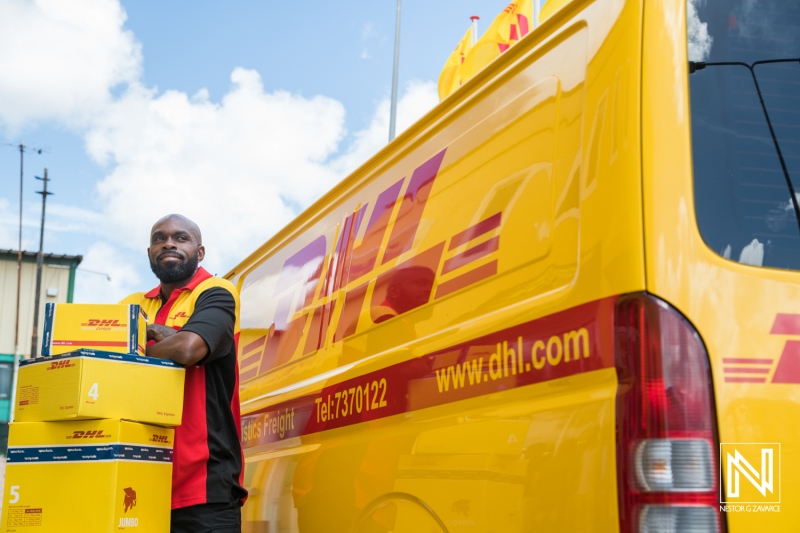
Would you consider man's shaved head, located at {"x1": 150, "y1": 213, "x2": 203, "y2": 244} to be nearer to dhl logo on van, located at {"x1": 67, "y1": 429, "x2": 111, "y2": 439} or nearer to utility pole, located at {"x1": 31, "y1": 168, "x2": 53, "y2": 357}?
dhl logo on van, located at {"x1": 67, "y1": 429, "x2": 111, "y2": 439}

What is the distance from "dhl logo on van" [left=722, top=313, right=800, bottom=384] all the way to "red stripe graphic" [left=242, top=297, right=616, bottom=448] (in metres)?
0.26

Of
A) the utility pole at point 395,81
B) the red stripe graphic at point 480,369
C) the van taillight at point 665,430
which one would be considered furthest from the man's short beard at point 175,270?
the utility pole at point 395,81

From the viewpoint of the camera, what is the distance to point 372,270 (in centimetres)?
319

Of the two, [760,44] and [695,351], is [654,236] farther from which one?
[760,44]

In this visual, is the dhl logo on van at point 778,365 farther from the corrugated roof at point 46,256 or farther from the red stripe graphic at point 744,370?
the corrugated roof at point 46,256

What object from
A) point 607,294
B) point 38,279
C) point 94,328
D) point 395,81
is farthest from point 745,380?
point 38,279

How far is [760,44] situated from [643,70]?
0.36 meters

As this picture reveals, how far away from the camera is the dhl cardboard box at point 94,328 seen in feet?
9.84

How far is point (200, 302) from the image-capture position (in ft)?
10.9

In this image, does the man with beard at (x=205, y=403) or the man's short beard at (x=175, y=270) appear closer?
the man with beard at (x=205, y=403)

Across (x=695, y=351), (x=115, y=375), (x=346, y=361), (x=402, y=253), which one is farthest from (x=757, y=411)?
(x=115, y=375)

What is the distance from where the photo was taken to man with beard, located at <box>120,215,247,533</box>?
3129mm

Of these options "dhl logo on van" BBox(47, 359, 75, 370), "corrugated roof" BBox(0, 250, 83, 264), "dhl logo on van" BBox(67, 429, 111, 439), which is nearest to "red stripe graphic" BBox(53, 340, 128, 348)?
"dhl logo on van" BBox(47, 359, 75, 370)

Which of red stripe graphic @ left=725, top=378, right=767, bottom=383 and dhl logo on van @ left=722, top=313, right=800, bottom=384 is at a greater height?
dhl logo on van @ left=722, top=313, right=800, bottom=384
